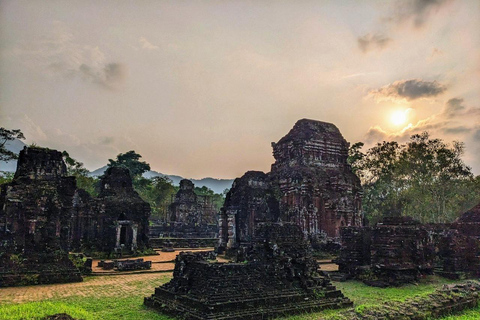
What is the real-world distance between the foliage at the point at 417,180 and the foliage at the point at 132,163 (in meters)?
30.8

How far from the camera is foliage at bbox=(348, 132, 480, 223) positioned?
Answer: 3008 centimetres

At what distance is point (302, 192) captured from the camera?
23.7m

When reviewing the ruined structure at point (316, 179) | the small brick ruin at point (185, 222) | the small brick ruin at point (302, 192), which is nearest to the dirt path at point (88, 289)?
the small brick ruin at point (302, 192)

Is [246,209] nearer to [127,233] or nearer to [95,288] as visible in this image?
[127,233]

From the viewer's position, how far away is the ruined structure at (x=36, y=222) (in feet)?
41.1

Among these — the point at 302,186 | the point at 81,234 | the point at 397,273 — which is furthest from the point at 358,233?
the point at 81,234

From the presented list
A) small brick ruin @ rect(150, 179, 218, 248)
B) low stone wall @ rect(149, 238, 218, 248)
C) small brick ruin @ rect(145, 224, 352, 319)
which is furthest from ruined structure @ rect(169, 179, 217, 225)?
small brick ruin @ rect(145, 224, 352, 319)

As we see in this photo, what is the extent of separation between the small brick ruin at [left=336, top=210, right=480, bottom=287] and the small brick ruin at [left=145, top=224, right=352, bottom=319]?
14.7ft

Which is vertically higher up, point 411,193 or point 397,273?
point 411,193

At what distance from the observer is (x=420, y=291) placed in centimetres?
1183

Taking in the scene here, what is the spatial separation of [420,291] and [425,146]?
2226cm

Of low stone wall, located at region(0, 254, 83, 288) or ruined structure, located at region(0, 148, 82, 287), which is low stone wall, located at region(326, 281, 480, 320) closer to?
low stone wall, located at region(0, 254, 83, 288)

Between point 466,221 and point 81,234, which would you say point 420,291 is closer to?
point 466,221

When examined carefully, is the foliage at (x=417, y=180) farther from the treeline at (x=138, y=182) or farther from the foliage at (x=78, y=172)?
the foliage at (x=78, y=172)
